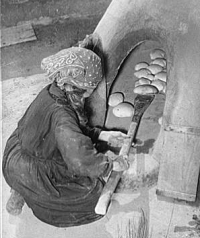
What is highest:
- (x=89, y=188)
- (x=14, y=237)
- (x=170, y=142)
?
(x=170, y=142)

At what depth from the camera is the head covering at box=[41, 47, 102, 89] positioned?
7.95 ft

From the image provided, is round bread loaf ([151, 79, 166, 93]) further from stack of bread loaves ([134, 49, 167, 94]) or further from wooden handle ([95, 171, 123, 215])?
wooden handle ([95, 171, 123, 215])

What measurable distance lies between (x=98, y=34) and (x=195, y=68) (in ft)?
2.75

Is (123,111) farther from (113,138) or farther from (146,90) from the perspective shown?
(113,138)

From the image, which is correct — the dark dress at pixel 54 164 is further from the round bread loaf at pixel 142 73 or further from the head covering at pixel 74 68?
the round bread loaf at pixel 142 73

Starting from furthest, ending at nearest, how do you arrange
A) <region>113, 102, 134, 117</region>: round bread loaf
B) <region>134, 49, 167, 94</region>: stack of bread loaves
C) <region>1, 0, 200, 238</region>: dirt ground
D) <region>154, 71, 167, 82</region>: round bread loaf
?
<region>154, 71, 167, 82</region>: round bread loaf < <region>134, 49, 167, 94</region>: stack of bread loaves < <region>113, 102, 134, 117</region>: round bread loaf < <region>1, 0, 200, 238</region>: dirt ground

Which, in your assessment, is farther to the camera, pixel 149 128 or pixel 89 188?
pixel 149 128

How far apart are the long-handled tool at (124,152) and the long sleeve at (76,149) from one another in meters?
0.15

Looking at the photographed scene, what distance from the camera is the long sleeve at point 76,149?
7.75 feet

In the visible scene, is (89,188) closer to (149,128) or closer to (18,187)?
(18,187)

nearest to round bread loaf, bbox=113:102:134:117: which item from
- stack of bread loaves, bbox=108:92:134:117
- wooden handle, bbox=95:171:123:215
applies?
stack of bread loaves, bbox=108:92:134:117

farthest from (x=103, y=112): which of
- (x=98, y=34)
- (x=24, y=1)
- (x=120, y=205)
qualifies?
(x=24, y=1)

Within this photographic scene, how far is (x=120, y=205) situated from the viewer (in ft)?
9.28

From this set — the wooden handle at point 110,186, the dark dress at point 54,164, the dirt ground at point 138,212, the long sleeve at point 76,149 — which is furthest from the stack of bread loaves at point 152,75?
the long sleeve at point 76,149
